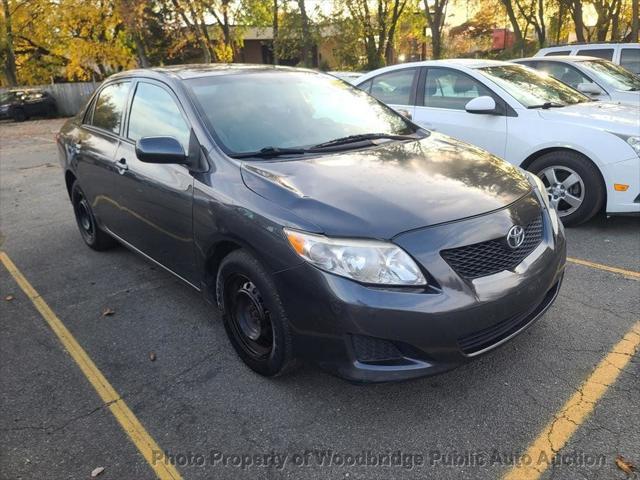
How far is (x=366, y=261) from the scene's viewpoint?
2.19 metres

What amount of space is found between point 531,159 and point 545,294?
9.20 feet

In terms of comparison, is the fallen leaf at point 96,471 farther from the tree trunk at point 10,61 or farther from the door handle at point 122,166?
the tree trunk at point 10,61

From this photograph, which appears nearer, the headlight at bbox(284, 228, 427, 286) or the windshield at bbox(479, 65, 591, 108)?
the headlight at bbox(284, 228, 427, 286)

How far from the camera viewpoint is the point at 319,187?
252 centimetres

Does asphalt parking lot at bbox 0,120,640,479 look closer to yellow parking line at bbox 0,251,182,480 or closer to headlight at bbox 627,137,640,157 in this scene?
yellow parking line at bbox 0,251,182,480

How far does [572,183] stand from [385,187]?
119 inches

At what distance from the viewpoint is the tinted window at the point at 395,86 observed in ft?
20.1

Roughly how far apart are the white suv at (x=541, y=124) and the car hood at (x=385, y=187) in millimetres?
2038

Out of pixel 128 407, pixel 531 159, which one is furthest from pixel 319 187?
pixel 531 159

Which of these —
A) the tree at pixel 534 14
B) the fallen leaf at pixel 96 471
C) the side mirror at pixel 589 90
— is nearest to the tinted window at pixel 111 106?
the fallen leaf at pixel 96 471

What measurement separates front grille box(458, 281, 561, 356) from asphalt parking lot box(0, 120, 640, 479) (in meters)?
0.26

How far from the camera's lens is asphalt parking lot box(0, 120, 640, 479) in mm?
2219

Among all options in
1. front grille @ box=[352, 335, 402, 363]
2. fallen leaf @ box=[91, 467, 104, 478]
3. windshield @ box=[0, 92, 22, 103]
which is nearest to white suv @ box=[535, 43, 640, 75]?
front grille @ box=[352, 335, 402, 363]

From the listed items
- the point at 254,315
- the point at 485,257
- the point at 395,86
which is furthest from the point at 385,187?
the point at 395,86
